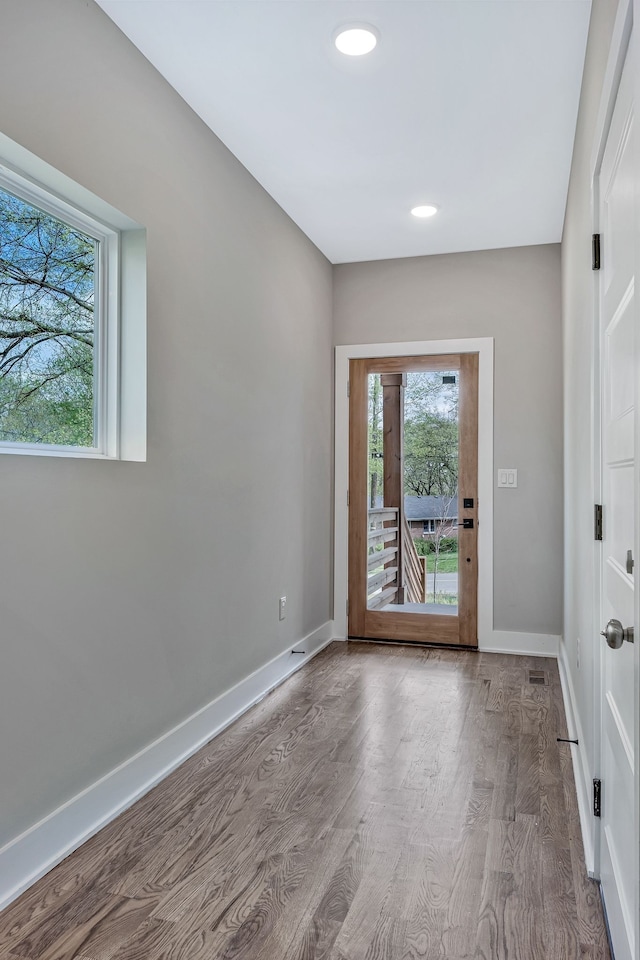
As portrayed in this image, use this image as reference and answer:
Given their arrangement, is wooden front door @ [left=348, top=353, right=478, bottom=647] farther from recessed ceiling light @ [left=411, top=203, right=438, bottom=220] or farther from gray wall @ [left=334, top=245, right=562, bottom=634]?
recessed ceiling light @ [left=411, top=203, right=438, bottom=220]

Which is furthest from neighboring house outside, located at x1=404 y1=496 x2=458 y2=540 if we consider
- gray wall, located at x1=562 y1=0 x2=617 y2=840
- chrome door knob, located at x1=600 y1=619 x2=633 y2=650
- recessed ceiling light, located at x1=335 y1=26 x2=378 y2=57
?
chrome door knob, located at x1=600 y1=619 x2=633 y2=650


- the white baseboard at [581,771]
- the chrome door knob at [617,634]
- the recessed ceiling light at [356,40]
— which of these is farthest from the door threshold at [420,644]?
the recessed ceiling light at [356,40]

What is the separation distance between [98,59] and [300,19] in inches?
26.6

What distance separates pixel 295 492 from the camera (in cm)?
405

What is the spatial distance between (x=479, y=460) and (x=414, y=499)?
0.51 metres

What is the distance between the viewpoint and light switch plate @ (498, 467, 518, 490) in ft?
14.6

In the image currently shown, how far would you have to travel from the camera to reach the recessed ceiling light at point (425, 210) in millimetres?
3771

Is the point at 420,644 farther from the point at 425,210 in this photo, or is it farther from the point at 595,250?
the point at 595,250

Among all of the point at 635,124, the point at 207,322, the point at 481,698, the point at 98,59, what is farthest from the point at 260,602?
the point at 635,124

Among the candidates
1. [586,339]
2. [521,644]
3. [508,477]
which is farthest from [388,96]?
[521,644]

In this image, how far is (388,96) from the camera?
2.70 meters

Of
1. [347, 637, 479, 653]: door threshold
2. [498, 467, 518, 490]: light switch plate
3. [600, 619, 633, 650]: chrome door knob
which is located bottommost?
[347, 637, 479, 653]: door threshold

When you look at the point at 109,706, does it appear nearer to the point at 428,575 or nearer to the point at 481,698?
the point at 481,698

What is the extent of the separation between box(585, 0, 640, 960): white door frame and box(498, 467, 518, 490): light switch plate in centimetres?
248
